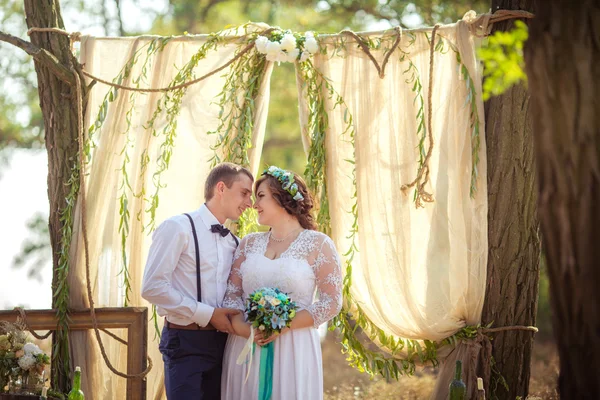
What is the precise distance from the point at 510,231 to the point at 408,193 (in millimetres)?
570

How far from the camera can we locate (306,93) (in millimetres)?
4348

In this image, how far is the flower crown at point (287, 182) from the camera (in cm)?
370

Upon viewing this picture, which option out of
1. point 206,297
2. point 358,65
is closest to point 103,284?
point 206,297

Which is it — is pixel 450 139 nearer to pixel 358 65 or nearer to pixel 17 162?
pixel 358 65

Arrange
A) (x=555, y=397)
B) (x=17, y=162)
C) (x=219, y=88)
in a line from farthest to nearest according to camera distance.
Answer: (x=17, y=162)
(x=555, y=397)
(x=219, y=88)

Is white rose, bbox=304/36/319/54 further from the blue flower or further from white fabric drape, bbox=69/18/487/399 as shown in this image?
the blue flower

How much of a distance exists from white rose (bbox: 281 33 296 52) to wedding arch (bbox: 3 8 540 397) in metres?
0.01

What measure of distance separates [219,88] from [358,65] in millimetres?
806

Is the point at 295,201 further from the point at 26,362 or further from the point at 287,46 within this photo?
the point at 26,362

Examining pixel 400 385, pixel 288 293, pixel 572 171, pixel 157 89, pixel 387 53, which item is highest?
pixel 387 53

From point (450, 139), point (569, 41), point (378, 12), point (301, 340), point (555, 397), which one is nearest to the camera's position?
point (569, 41)

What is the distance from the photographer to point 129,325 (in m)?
4.13

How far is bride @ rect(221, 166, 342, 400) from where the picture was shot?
3.52 meters

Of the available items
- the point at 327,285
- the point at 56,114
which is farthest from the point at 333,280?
the point at 56,114
